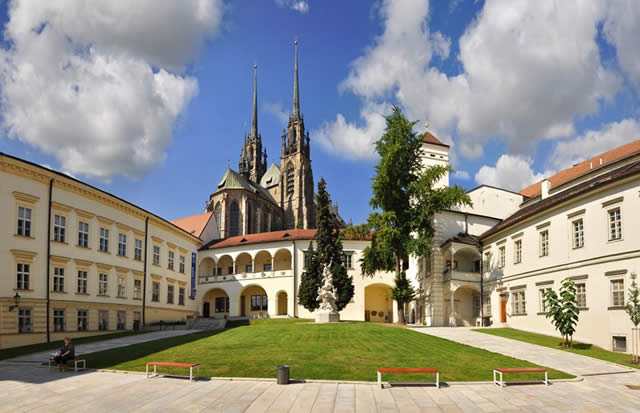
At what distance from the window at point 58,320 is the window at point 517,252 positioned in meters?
29.5

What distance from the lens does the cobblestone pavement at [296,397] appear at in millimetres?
11422

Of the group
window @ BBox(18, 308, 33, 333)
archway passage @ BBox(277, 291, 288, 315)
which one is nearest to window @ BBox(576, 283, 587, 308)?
window @ BBox(18, 308, 33, 333)

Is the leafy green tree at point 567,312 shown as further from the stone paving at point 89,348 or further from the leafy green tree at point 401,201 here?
the stone paving at point 89,348

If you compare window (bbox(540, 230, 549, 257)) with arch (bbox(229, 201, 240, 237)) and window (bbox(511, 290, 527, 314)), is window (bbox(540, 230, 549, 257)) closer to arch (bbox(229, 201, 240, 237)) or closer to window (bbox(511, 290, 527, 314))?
window (bbox(511, 290, 527, 314))

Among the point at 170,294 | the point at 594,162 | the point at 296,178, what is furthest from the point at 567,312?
the point at 296,178

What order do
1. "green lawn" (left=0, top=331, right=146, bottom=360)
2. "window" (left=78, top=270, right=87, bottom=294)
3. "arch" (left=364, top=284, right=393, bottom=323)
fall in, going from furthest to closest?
"arch" (left=364, top=284, right=393, bottom=323), "window" (left=78, top=270, right=87, bottom=294), "green lawn" (left=0, top=331, right=146, bottom=360)

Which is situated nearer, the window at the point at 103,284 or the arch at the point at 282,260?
the window at the point at 103,284

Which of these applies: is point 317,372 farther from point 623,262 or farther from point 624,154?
point 624,154

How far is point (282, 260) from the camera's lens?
5450 centimetres

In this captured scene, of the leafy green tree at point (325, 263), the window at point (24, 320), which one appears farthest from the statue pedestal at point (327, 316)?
the window at point (24, 320)

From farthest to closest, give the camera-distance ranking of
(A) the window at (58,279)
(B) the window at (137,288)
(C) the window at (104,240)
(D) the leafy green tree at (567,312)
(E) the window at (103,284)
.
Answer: (B) the window at (137,288) < (C) the window at (104,240) < (E) the window at (103,284) < (A) the window at (58,279) < (D) the leafy green tree at (567,312)

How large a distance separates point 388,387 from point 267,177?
98180mm

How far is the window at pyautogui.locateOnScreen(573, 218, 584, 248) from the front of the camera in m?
25.3

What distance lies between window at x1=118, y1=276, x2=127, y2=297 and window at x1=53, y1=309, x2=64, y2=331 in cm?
653
